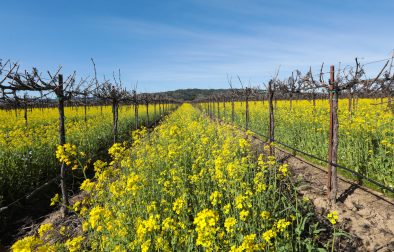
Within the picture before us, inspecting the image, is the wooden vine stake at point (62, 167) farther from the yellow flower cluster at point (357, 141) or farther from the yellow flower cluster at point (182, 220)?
the yellow flower cluster at point (357, 141)

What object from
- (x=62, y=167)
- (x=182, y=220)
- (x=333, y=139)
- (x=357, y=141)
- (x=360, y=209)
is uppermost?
(x=333, y=139)

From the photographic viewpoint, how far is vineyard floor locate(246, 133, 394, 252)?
4.14 m

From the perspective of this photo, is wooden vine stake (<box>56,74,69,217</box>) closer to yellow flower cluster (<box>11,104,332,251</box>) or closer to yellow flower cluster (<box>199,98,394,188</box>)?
yellow flower cluster (<box>11,104,332,251</box>)

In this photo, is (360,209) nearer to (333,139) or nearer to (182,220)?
(333,139)

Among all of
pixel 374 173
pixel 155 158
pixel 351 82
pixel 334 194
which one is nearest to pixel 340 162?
pixel 374 173

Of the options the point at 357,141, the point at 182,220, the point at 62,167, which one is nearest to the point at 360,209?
the point at 357,141

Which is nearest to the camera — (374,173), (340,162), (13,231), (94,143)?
(13,231)

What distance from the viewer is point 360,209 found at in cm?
497

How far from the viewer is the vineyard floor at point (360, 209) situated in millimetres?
4141

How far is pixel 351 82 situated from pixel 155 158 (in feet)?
13.6

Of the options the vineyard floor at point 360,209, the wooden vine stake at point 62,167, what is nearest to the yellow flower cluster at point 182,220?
the vineyard floor at point 360,209

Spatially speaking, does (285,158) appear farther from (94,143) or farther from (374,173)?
(94,143)

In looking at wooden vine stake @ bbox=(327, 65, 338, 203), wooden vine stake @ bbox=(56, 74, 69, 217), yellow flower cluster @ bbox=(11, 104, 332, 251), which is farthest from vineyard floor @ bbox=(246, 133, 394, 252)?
wooden vine stake @ bbox=(56, 74, 69, 217)

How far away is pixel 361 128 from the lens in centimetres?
806
